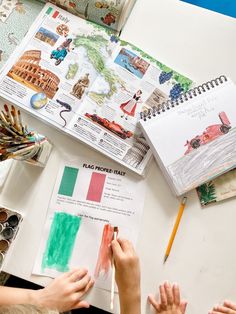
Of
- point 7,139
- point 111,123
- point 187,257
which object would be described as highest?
point 111,123

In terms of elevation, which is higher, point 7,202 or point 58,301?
point 7,202

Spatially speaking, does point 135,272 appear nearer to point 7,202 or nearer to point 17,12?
point 7,202

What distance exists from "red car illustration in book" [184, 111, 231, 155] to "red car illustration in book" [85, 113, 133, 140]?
134mm

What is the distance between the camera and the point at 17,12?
90cm

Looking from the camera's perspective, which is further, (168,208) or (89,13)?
(89,13)

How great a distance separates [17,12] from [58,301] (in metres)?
0.67

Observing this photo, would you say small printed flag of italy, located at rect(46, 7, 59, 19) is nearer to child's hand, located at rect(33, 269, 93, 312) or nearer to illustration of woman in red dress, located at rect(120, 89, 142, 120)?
illustration of woman in red dress, located at rect(120, 89, 142, 120)

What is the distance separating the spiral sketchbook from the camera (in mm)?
771

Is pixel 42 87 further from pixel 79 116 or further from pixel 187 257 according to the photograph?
pixel 187 257

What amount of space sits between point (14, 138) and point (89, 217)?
23 cm

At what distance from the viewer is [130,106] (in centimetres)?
84

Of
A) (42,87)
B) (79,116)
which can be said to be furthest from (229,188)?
(42,87)

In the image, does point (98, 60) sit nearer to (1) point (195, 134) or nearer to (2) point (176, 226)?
(1) point (195, 134)

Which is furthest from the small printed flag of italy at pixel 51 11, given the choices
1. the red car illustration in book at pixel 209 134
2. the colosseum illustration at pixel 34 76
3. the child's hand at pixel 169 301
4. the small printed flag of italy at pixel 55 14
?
the child's hand at pixel 169 301
